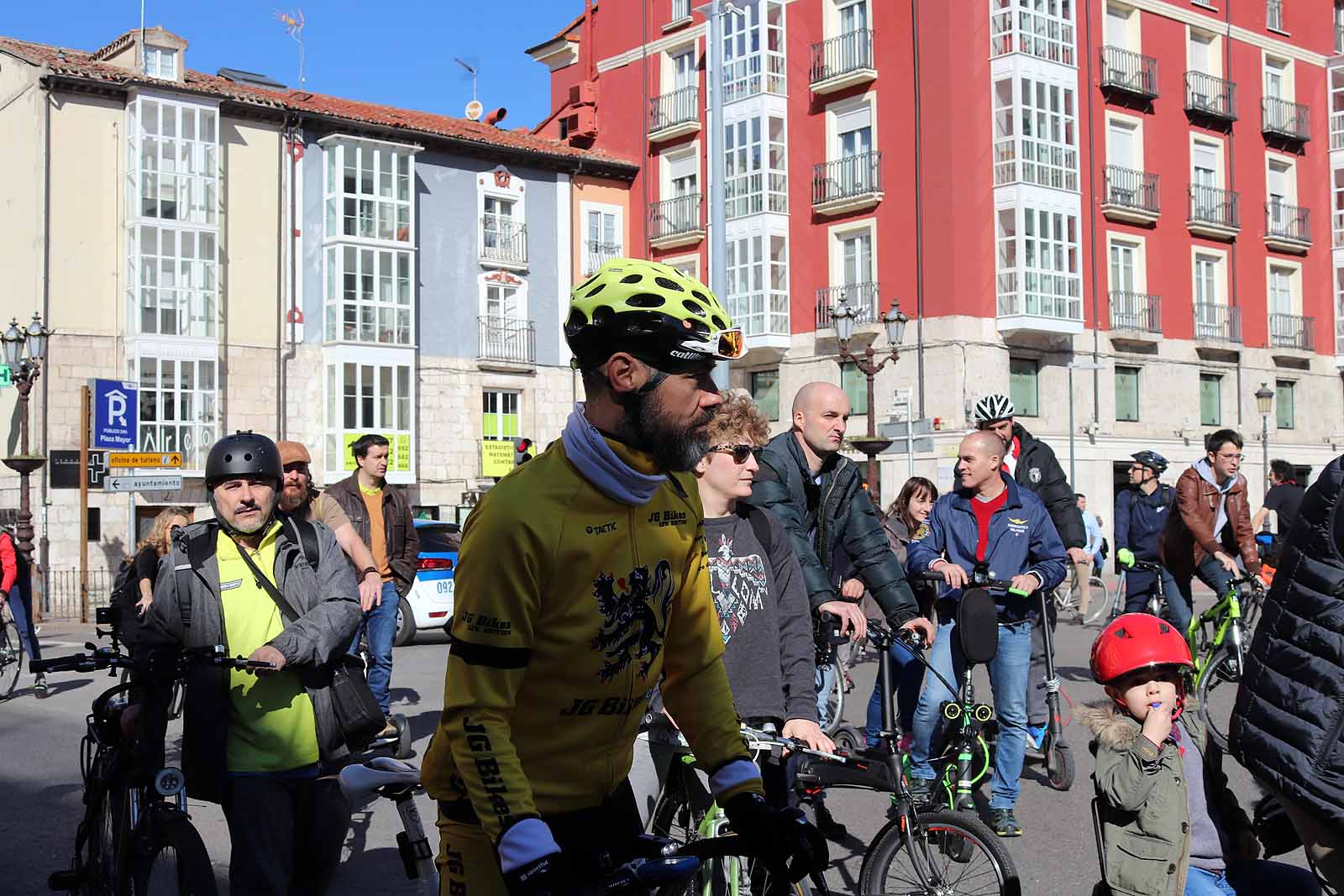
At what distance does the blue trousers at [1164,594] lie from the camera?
36.3 feet

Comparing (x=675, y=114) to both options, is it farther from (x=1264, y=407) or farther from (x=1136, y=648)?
(x=1136, y=648)

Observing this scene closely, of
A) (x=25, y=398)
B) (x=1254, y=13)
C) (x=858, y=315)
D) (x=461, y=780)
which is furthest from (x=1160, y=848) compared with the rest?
(x=1254, y=13)

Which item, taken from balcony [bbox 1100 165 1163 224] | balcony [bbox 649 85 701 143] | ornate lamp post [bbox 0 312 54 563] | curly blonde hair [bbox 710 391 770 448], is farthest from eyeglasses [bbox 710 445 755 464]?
balcony [bbox 649 85 701 143]

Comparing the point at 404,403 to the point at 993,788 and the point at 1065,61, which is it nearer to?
the point at 1065,61

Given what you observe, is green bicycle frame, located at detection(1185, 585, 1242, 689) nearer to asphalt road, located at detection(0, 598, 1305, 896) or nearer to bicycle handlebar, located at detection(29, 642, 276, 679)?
asphalt road, located at detection(0, 598, 1305, 896)

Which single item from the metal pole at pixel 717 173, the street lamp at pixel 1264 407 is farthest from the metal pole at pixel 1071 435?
the metal pole at pixel 717 173

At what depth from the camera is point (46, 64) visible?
33.7 metres

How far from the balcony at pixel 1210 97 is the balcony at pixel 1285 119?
1.90m

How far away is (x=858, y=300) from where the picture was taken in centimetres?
3706

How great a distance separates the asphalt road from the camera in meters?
6.29

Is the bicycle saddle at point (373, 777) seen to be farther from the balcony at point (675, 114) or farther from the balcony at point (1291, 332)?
the balcony at point (1291, 332)

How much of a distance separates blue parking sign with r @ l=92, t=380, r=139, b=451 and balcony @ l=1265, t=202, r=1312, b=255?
108ft

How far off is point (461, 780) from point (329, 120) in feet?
121

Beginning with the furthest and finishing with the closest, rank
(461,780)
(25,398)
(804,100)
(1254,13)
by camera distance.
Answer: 1. (1254,13)
2. (804,100)
3. (25,398)
4. (461,780)
